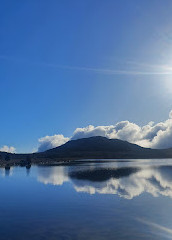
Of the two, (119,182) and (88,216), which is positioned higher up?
(119,182)

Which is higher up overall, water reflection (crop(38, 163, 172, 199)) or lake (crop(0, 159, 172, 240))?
water reflection (crop(38, 163, 172, 199))

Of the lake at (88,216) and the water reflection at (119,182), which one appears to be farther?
the water reflection at (119,182)

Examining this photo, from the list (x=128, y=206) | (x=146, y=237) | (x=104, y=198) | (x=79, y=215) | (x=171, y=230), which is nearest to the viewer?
(x=146, y=237)

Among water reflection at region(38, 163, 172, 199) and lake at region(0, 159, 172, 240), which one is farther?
water reflection at region(38, 163, 172, 199)

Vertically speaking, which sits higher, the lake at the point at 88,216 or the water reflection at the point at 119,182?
the water reflection at the point at 119,182

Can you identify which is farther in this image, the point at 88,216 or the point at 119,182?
the point at 119,182

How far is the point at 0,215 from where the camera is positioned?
30.3 m

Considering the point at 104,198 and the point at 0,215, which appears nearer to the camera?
the point at 0,215

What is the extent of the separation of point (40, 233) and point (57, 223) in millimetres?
3335

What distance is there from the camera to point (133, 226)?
24969 mm

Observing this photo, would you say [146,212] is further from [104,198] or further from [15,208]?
[15,208]

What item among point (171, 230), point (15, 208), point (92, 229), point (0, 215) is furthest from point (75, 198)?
point (171, 230)

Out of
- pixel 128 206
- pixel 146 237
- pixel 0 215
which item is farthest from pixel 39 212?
pixel 146 237

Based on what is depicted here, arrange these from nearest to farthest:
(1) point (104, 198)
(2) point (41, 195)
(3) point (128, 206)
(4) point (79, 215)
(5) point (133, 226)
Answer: (5) point (133, 226)
(4) point (79, 215)
(3) point (128, 206)
(1) point (104, 198)
(2) point (41, 195)
